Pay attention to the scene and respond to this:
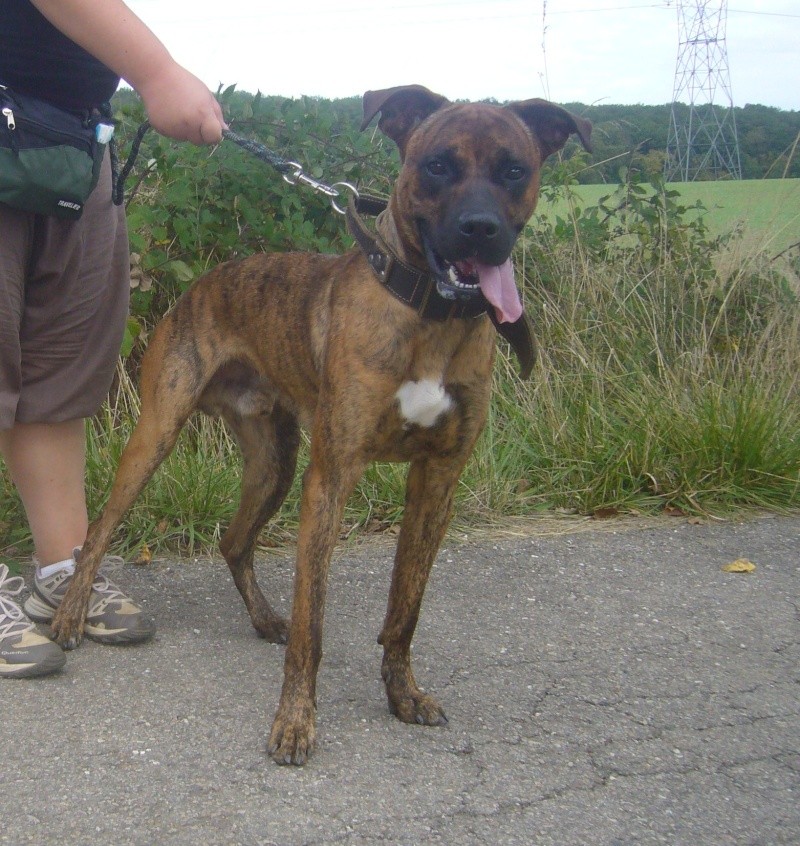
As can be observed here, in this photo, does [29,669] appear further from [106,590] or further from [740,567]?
[740,567]

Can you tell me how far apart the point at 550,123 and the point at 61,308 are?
1683mm

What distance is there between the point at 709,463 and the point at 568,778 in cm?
281

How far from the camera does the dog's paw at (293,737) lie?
268cm

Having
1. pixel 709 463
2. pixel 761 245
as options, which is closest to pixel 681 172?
pixel 761 245

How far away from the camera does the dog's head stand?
2.73m

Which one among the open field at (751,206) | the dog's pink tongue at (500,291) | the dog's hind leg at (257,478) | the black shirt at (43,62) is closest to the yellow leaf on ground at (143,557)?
the dog's hind leg at (257,478)

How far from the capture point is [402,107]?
312cm

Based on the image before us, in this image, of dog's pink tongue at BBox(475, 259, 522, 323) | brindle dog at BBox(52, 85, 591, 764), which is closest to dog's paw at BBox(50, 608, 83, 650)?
brindle dog at BBox(52, 85, 591, 764)

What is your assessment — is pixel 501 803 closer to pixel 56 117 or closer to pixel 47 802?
pixel 47 802

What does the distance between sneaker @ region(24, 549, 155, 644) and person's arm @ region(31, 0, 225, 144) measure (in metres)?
1.58

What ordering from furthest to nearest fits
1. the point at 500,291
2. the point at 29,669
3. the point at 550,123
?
1. the point at 550,123
2. the point at 29,669
3. the point at 500,291

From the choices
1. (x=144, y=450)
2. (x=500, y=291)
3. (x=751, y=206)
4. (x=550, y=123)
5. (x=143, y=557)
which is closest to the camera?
(x=500, y=291)

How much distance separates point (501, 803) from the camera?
99.0 inches

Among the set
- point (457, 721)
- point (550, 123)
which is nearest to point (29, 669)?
point (457, 721)
